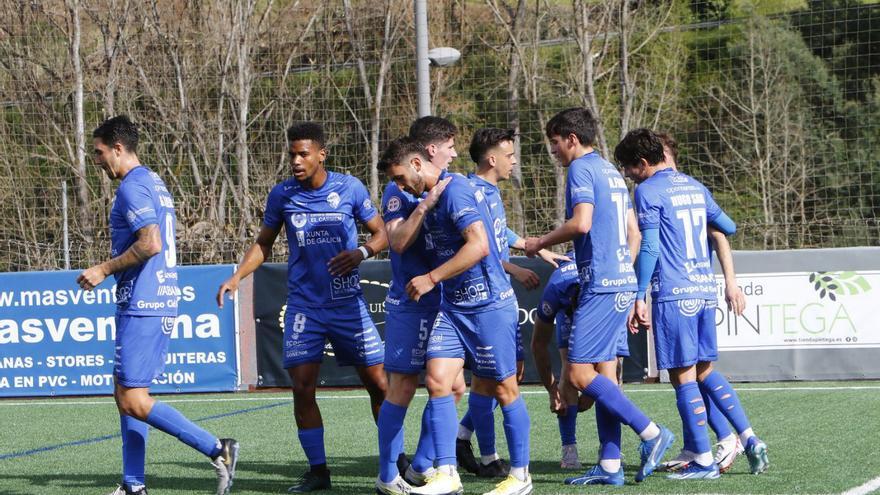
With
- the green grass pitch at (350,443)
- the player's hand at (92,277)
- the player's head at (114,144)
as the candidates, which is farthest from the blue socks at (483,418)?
the player's head at (114,144)

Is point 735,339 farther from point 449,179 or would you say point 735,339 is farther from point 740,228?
point 449,179

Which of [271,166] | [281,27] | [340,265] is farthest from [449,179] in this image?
[281,27]

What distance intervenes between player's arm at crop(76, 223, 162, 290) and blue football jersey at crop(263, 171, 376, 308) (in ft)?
3.17

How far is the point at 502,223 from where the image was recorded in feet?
23.2

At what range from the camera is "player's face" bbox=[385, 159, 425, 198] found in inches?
225

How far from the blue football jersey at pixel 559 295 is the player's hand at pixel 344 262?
4.77 feet

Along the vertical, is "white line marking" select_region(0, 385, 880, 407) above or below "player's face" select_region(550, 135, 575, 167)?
below

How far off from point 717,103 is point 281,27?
881 cm

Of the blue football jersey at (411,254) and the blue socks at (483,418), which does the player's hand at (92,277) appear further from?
the blue socks at (483,418)

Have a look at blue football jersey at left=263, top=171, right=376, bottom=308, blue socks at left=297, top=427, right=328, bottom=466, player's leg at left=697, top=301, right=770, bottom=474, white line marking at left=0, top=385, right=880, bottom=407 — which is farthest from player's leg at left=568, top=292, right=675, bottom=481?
white line marking at left=0, top=385, right=880, bottom=407

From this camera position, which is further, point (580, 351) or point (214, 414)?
point (214, 414)

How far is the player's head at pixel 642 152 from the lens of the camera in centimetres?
685

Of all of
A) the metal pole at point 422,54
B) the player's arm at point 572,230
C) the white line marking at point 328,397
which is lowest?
the white line marking at point 328,397

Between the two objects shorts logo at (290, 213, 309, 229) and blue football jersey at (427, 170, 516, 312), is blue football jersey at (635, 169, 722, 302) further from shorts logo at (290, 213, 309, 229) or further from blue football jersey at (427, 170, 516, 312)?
shorts logo at (290, 213, 309, 229)
